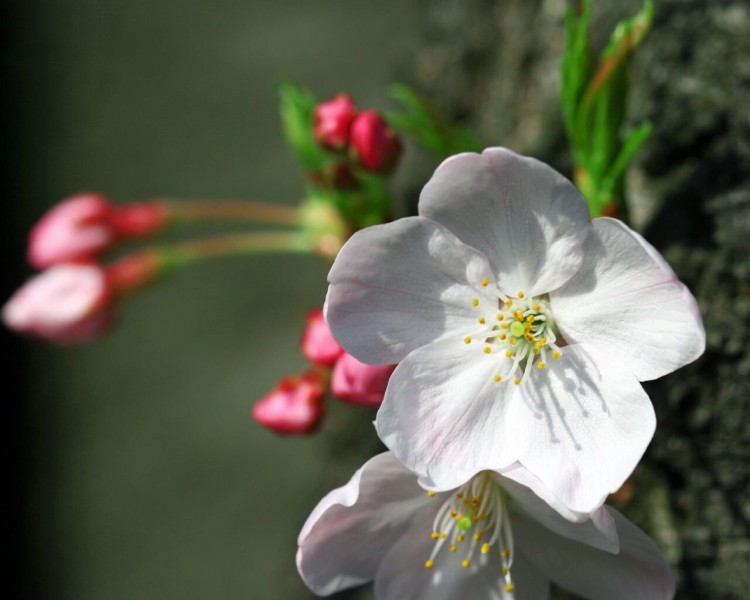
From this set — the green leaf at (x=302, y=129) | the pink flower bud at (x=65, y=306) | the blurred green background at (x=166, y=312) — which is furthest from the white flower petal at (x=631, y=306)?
the blurred green background at (x=166, y=312)

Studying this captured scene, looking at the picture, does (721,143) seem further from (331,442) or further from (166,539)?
(166,539)

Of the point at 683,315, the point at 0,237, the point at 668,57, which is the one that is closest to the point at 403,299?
the point at 683,315

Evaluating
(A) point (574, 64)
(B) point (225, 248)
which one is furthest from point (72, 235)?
(A) point (574, 64)

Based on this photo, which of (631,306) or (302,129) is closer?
(631,306)

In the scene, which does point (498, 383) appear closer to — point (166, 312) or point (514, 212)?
point (514, 212)

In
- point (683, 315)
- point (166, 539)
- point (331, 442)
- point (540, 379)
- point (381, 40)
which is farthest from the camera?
point (381, 40)

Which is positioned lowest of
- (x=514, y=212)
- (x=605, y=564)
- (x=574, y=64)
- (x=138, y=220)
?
(x=605, y=564)

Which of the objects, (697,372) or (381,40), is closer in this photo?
(697,372)
